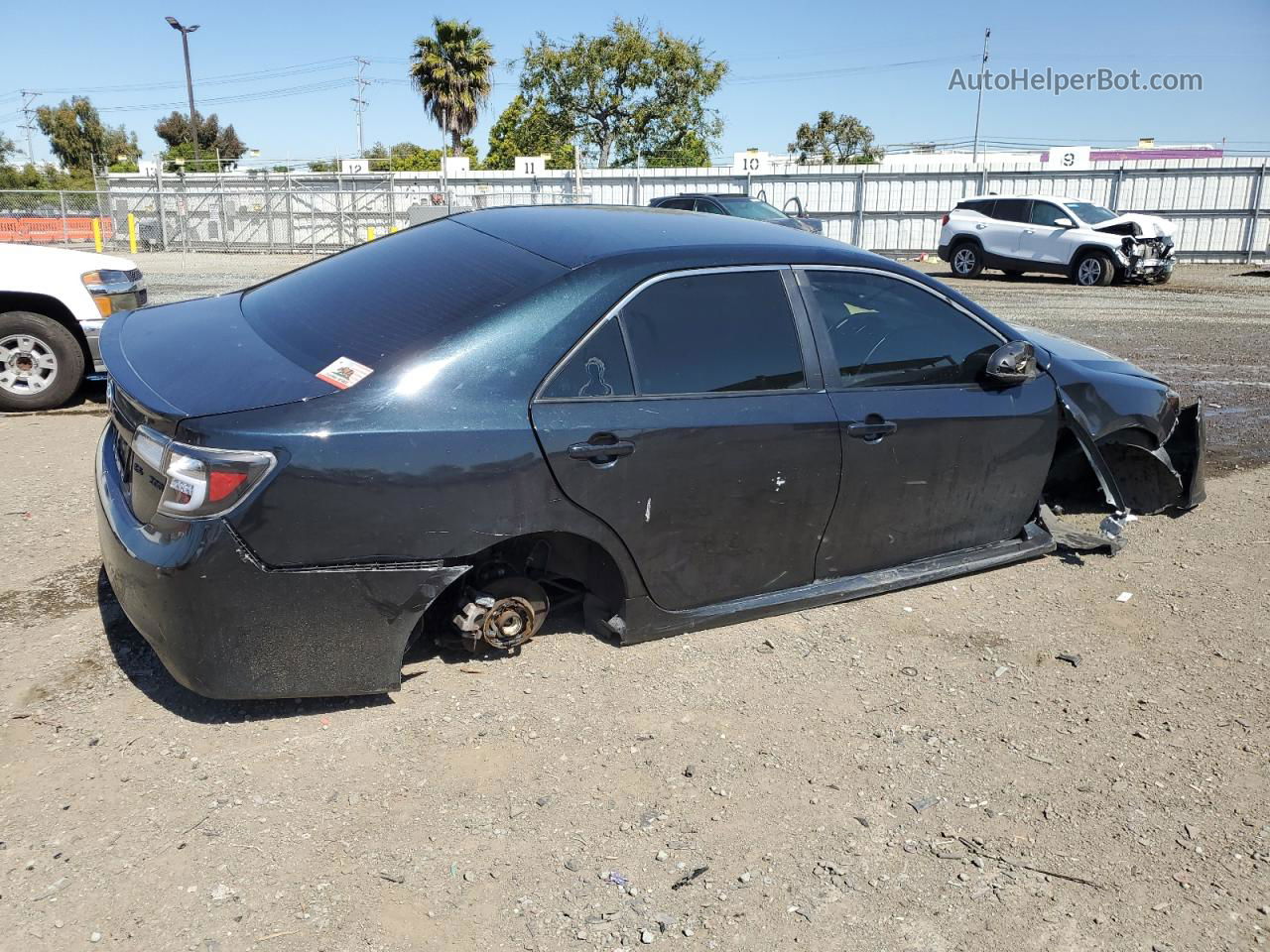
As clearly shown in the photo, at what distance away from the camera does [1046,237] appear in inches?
821

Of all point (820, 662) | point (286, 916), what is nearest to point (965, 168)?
point (820, 662)

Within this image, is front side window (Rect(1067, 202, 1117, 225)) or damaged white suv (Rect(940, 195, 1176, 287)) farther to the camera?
front side window (Rect(1067, 202, 1117, 225))

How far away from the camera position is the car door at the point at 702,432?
3295 millimetres

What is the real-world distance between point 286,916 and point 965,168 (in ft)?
96.3

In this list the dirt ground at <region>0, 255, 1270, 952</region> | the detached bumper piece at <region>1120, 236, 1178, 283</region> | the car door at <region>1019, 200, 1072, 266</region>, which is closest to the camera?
the dirt ground at <region>0, 255, 1270, 952</region>

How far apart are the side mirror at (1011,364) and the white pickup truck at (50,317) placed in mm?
6054

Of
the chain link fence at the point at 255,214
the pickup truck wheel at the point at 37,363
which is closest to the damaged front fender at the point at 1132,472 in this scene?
the pickup truck wheel at the point at 37,363

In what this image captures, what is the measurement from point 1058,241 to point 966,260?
204 centimetres

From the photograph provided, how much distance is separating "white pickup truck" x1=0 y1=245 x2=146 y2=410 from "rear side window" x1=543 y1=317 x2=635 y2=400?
17.1 ft

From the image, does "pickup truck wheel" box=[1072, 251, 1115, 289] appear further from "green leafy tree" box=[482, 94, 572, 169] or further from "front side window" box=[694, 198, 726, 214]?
"green leafy tree" box=[482, 94, 572, 169]

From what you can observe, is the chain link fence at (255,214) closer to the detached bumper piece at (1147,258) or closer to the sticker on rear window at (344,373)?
the detached bumper piece at (1147,258)

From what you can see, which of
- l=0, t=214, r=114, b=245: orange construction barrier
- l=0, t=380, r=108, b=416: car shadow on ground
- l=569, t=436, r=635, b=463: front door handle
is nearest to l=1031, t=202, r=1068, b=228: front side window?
l=0, t=380, r=108, b=416: car shadow on ground

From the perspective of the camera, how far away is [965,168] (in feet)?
92.4

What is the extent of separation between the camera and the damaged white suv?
20.2 m
